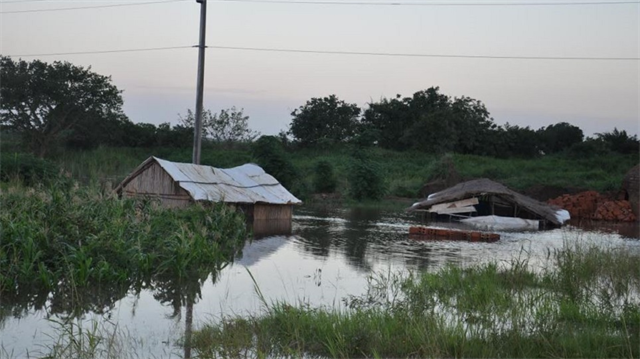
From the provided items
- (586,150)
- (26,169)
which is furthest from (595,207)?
(26,169)

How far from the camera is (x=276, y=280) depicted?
10125mm

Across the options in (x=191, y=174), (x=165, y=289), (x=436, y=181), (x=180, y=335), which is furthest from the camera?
(x=436, y=181)

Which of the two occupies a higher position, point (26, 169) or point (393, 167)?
point (393, 167)

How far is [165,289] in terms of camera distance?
9.01m

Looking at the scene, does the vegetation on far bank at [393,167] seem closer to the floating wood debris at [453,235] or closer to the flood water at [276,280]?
the floating wood debris at [453,235]

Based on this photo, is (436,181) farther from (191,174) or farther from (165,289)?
(165,289)

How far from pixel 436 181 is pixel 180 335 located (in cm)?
2648

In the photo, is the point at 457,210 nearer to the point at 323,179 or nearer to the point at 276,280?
the point at 323,179

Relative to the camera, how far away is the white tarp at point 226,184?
16.1m

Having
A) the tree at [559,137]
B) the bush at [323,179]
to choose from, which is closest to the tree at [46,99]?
the bush at [323,179]

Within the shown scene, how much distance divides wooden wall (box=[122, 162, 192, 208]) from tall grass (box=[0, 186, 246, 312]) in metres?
4.13

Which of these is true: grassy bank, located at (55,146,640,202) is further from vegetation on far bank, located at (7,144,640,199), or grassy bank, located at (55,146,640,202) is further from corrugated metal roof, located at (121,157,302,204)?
corrugated metal roof, located at (121,157,302,204)

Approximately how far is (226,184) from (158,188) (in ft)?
5.31

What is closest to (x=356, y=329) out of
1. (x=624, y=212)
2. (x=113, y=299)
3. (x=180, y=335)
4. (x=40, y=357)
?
(x=180, y=335)
